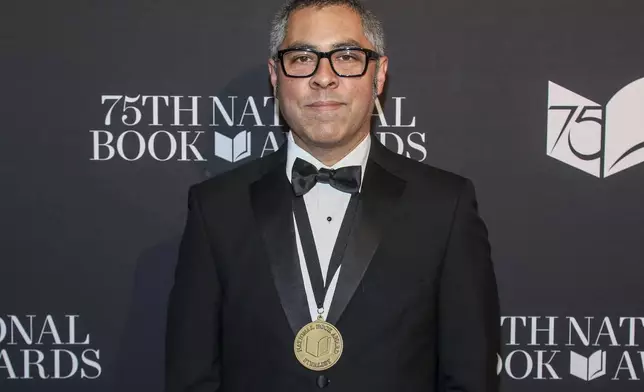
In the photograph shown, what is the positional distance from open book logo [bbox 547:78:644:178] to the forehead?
87 centimetres

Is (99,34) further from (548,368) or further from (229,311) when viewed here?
(548,368)

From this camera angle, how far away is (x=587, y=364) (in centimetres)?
237

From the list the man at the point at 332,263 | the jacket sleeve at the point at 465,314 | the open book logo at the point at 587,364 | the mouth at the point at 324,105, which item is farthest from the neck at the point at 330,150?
the open book logo at the point at 587,364

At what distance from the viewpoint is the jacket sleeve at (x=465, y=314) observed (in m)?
1.65

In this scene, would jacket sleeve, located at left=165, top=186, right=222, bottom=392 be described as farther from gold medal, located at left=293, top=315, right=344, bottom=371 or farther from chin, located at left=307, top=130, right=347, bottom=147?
chin, located at left=307, top=130, right=347, bottom=147

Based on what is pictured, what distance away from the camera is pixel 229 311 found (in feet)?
5.55

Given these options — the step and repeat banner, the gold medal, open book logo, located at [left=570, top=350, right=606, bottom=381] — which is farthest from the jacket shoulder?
open book logo, located at [left=570, top=350, right=606, bottom=381]

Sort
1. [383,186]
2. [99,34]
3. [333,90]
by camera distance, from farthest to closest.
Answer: [99,34], [383,186], [333,90]

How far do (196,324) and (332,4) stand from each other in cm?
78

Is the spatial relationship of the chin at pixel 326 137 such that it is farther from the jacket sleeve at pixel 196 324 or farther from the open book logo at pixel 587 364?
the open book logo at pixel 587 364

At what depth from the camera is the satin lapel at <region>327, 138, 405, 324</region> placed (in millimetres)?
1629

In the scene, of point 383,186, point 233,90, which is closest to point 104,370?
point 233,90

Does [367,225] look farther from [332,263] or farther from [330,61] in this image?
[330,61]

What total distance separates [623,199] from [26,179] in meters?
1.84
